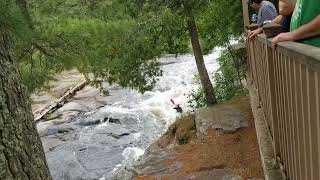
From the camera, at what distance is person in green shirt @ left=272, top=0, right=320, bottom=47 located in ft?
7.98

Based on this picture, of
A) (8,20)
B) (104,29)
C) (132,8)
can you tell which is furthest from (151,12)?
(8,20)

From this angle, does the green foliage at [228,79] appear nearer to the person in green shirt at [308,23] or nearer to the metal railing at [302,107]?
the metal railing at [302,107]

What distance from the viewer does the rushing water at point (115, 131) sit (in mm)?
14023

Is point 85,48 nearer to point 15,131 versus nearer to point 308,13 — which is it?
point 15,131

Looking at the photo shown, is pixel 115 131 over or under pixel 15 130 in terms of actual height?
under

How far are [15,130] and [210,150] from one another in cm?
634

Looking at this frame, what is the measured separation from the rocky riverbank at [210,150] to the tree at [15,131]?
4.38 metres

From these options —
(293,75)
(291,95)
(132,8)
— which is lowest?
(132,8)

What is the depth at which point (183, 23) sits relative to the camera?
47.4ft

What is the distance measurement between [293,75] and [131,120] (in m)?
16.1

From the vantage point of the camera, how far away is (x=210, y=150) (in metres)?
9.25

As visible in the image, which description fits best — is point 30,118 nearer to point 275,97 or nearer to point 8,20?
point 275,97

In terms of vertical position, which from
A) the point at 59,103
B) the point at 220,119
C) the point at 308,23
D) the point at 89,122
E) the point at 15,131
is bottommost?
the point at 59,103

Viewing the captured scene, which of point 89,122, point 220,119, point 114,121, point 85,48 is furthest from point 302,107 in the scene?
point 89,122
